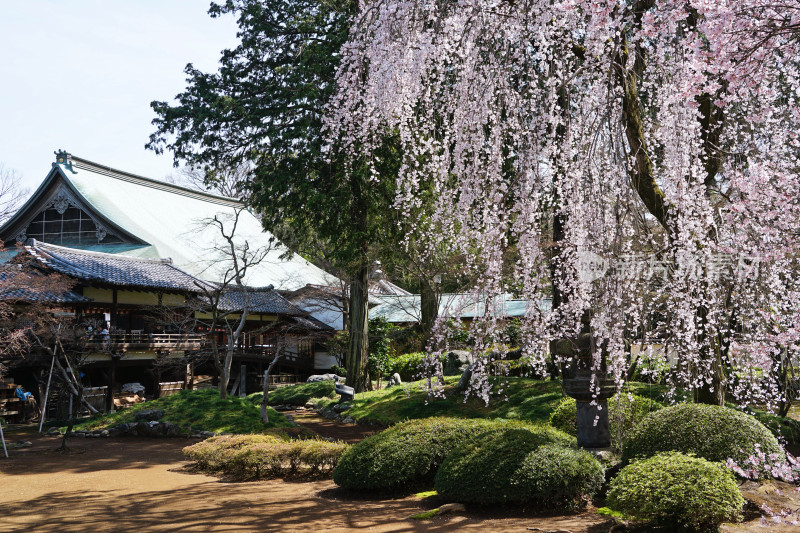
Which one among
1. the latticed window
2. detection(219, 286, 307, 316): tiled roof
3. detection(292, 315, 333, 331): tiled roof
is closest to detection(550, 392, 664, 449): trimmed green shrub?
detection(219, 286, 307, 316): tiled roof

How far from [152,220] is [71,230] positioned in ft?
9.28

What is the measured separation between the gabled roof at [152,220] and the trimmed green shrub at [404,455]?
10963 millimetres

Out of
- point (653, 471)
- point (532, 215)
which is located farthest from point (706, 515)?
point (532, 215)

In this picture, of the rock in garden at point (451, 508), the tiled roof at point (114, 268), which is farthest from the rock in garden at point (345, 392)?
the rock in garden at point (451, 508)

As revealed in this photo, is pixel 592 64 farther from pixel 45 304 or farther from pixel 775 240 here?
pixel 45 304

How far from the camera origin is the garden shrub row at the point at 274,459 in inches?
338

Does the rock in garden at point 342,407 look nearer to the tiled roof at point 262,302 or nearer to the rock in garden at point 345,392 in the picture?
the rock in garden at point 345,392

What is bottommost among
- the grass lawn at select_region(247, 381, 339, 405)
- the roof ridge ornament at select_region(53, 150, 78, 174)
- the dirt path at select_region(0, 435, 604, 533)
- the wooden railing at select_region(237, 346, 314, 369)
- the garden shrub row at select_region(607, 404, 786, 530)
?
the dirt path at select_region(0, 435, 604, 533)

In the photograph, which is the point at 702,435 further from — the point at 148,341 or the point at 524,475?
the point at 148,341

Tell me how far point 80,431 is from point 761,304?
13343 mm

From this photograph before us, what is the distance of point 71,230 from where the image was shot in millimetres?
20703

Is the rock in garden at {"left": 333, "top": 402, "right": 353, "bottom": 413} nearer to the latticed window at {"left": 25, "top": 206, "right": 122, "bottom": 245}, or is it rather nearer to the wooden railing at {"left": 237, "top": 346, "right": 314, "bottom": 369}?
the wooden railing at {"left": 237, "top": 346, "right": 314, "bottom": 369}

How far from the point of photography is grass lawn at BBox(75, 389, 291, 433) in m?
13.2

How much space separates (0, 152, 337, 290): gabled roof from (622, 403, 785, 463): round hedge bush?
12.8 meters
